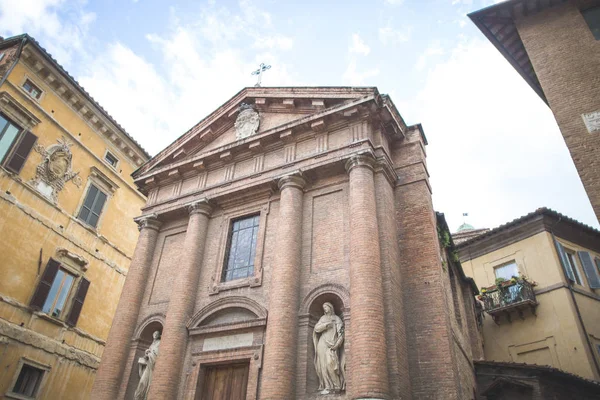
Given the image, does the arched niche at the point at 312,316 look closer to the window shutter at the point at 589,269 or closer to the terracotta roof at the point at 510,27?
the terracotta roof at the point at 510,27

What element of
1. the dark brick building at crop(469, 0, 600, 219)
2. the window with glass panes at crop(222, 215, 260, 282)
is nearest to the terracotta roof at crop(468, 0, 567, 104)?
the dark brick building at crop(469, 0, 600, 219)

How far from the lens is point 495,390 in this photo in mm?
13945

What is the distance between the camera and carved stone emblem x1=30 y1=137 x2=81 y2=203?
18.5 meters

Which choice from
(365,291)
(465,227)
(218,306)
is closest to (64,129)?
(218,306)

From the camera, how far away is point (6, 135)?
57.0ft

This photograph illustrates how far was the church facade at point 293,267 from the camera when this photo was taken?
33.9 feet

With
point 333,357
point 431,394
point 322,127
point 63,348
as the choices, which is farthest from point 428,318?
point 63,348

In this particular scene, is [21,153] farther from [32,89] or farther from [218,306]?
[218,306]

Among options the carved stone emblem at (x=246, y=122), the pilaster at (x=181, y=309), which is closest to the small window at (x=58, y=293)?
the pilaster at (x=181, y=309)

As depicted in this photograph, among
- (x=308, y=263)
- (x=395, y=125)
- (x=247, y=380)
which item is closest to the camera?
(x=247, y=380)

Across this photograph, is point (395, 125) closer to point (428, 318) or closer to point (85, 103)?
point (428, 318)

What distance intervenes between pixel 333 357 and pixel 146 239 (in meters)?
8.61

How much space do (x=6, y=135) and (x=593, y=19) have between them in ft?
67.3

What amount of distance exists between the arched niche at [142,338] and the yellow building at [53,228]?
5.82m
